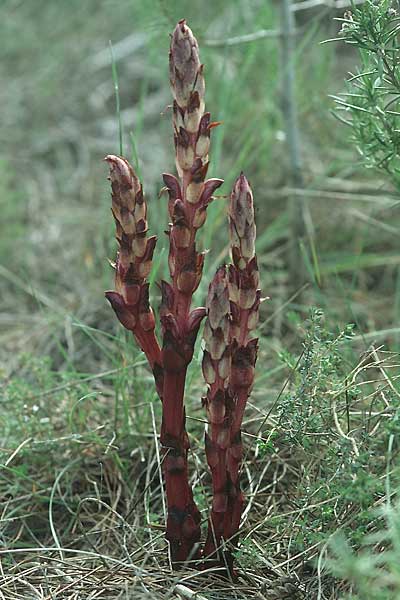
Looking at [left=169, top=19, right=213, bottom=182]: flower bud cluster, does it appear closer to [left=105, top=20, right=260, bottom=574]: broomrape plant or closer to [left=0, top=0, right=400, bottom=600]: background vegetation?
[left=105, top=20, right=260, bottom=574]: broomrape plant

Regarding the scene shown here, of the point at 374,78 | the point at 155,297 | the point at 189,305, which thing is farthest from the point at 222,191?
the point at 189,305

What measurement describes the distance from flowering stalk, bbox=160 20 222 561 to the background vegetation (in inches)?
5.4

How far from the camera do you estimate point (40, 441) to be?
7.49ft

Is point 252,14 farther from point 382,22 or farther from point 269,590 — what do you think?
point 269,590

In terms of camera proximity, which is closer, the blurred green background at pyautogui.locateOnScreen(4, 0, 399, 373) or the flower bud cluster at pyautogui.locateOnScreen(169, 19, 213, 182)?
the flower bud cluster at pyautogui.locateOnScreen(169, 19, 213, 182)

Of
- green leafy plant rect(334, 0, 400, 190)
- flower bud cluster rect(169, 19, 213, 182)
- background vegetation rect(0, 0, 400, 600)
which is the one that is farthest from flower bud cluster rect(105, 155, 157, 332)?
green leafy plant rect(334, 0, 400, 190)

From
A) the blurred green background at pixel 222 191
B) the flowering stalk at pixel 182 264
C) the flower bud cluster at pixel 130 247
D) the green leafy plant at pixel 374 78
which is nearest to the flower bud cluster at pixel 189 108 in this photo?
the flowering stalk at pixel 182 264

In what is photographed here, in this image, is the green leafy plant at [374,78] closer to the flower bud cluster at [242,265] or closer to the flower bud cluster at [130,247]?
the flower bud cluster at [242,265]

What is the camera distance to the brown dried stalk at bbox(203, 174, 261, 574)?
5.48 ft

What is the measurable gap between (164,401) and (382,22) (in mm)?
934

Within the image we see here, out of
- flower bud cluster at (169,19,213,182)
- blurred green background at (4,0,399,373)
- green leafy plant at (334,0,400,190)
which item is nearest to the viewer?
flower bud cluster at (169,19,213,182)

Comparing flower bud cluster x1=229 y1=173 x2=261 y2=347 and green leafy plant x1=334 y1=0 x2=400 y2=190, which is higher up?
green leafy plant x1=334 y1=0 x2=400 y2=190

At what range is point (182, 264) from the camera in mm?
1711

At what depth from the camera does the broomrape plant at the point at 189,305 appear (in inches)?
65.0
